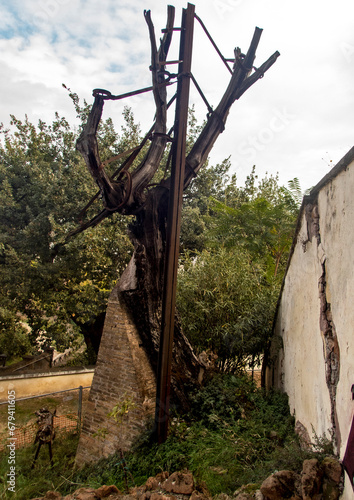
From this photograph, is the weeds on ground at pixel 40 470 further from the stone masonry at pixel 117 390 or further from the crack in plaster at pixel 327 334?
the crack in plaster at pixel 327 334

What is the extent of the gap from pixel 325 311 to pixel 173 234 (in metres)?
2.40

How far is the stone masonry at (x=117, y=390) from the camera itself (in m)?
5.45

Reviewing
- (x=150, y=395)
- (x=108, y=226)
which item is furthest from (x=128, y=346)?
(x=108, y=226)

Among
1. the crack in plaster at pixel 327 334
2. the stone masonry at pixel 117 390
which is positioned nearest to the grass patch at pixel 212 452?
the stone masonry at pixel 117 390

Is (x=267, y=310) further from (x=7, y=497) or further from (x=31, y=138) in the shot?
(x=31, y=138)

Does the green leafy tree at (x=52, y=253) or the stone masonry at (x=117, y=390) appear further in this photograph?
the green leafy tree at (x=52, y=253)

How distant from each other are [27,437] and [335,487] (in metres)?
6.57

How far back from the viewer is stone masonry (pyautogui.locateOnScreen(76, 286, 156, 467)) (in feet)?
17.9

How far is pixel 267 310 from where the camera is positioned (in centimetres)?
754

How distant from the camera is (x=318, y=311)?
13.2 feet

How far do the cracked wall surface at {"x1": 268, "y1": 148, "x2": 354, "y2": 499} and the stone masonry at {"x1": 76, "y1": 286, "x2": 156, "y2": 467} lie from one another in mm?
2519

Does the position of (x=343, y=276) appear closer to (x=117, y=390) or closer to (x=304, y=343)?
(x=304, y=343)

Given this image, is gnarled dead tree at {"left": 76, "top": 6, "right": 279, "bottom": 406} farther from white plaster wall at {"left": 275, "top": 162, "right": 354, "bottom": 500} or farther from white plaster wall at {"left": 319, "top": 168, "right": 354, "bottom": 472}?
white plaster wall at {"left": 319, "top": 168, "right": 354, "bottom": 472}

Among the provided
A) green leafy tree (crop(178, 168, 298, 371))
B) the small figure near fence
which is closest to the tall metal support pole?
the small figure near fence
